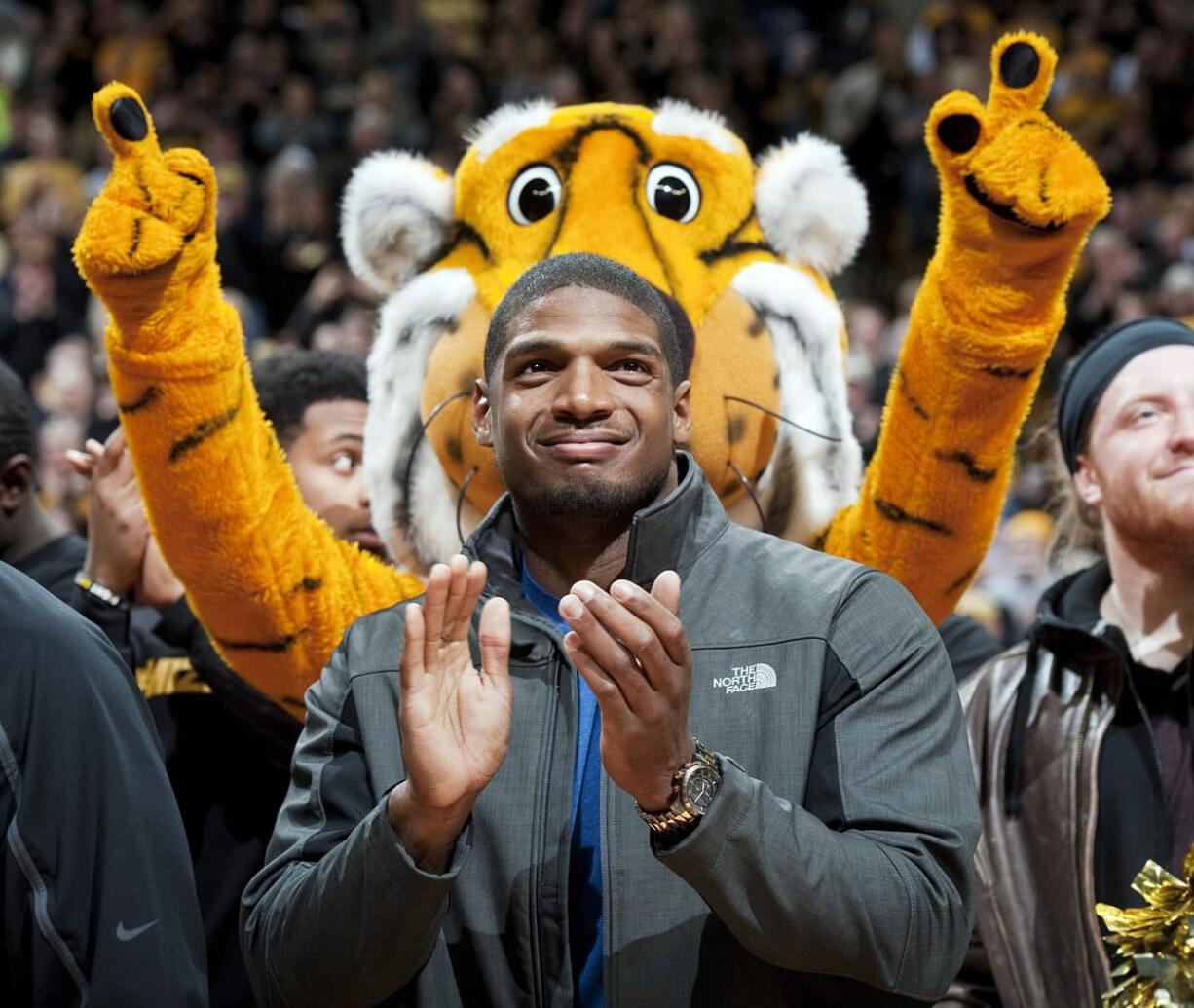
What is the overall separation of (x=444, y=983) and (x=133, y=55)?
879cm

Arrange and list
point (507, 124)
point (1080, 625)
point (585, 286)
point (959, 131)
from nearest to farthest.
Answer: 1. point (585, 286)
2. point (959, 131)
3. point (1080, 625)
4. point (507, 124)

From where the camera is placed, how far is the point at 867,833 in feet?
6.04

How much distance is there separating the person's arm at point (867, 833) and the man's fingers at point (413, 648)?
12.5 inches

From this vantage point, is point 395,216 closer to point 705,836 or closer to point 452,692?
point 452,692

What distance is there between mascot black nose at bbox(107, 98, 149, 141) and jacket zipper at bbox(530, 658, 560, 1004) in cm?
104

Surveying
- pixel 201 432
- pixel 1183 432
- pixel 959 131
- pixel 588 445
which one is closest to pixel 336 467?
pixel 201 432

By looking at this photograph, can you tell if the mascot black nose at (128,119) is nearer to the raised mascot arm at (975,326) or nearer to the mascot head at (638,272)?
the mascot head at (638,272)

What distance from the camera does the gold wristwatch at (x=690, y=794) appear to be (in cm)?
171

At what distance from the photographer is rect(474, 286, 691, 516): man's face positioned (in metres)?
2.06

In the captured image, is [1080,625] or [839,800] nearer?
[839,800]

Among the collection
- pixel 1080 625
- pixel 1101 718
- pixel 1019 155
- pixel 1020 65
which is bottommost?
pixel 1101 718

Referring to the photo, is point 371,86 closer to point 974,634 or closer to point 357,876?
point 974,634

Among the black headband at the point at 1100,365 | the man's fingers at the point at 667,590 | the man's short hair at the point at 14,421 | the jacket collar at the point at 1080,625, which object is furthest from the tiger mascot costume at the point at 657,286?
the man's fingers at the point at 667,590

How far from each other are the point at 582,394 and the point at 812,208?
103cm
